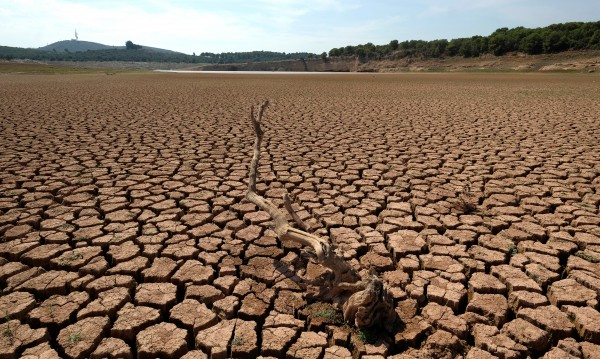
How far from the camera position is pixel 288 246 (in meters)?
2.94

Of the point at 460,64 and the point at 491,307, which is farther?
the point at 460,64

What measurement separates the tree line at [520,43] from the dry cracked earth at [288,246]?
4723 cm

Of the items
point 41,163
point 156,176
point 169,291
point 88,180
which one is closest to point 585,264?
point 169,291

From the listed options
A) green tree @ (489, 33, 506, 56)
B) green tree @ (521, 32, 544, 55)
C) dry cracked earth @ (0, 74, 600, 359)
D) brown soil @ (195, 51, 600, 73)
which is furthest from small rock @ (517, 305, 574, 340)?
green tree @ (489, 33, 506, 56)

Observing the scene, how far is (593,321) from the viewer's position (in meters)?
2.03

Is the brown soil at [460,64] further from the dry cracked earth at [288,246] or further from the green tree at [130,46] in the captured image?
the green tree at [130,46]

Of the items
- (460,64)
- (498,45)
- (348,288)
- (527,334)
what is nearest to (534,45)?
(498,45)

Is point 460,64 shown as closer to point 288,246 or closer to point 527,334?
point 288,246

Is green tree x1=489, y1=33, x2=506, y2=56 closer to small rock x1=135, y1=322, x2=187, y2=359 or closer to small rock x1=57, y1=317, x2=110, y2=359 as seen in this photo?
small rock x1=135, y1=322, x2=187, y2=359

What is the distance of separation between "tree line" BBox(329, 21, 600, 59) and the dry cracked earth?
Result: 47.2 m

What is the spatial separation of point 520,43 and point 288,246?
188 feet

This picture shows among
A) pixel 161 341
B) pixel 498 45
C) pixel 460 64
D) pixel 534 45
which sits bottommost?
pixel 161 341

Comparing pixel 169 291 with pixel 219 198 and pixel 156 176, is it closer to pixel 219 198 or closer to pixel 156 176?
pixel 219 198

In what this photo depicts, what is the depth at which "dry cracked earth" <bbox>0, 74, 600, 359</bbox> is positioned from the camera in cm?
195
